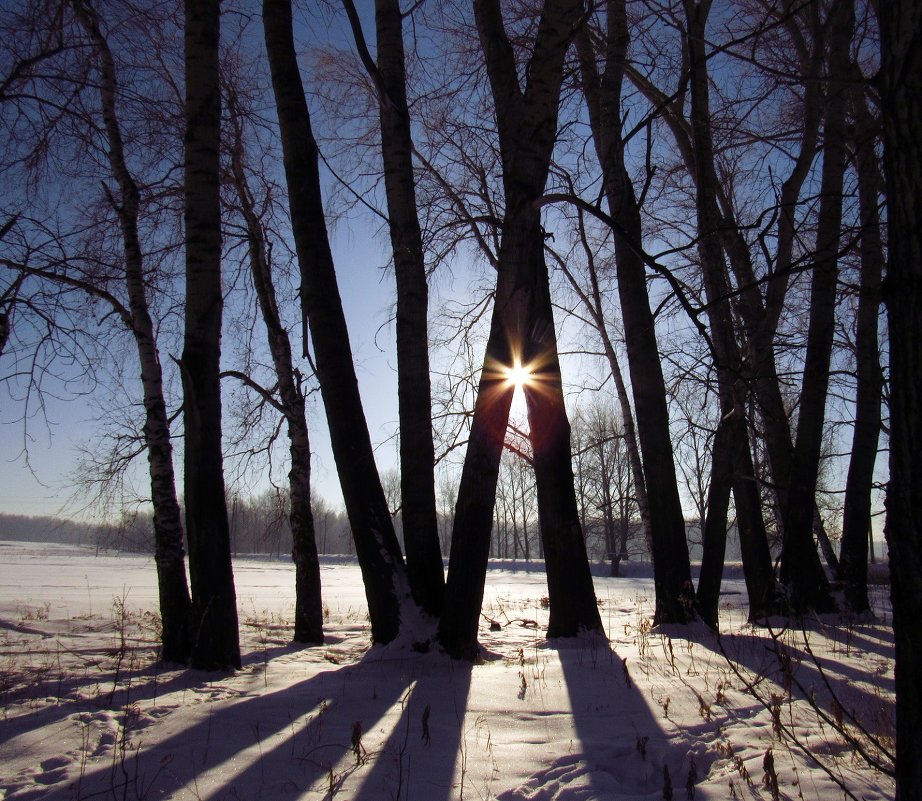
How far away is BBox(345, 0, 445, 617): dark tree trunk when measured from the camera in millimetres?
5445

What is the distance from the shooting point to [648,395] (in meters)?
7.11

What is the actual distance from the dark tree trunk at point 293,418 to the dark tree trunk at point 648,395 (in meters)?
4.31

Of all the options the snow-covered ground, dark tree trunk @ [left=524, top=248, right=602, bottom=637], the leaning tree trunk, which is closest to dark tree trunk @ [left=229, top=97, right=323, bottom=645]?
the leaning tree trunk

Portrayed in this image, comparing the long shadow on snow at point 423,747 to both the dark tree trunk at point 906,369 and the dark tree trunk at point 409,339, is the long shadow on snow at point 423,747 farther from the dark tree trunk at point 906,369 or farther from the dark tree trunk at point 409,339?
the dark tree trunk at point 906,369

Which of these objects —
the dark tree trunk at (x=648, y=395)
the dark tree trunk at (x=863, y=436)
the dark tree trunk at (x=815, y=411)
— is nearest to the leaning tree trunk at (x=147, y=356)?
the dark tree trunk at (x=648, y=395)

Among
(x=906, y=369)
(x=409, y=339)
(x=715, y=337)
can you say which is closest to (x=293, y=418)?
(x=409, y=339)

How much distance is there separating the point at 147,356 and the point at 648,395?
17.9ft

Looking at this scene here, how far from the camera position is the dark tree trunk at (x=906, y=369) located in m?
1.68

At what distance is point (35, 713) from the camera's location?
3572mm

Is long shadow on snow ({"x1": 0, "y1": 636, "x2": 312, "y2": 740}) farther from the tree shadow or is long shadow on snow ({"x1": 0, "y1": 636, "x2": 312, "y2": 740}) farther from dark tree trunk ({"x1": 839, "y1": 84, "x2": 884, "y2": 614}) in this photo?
dark tree trunk ({"x1": 839, "y1": 84, "x2": 884, "y2": 614})

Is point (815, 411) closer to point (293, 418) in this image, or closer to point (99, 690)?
point (293, 418)

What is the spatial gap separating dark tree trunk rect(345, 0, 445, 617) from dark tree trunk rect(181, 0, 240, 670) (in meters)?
1.47

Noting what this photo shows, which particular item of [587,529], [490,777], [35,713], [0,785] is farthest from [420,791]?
[587,529]

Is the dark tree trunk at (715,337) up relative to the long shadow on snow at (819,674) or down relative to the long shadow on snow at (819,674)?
up
